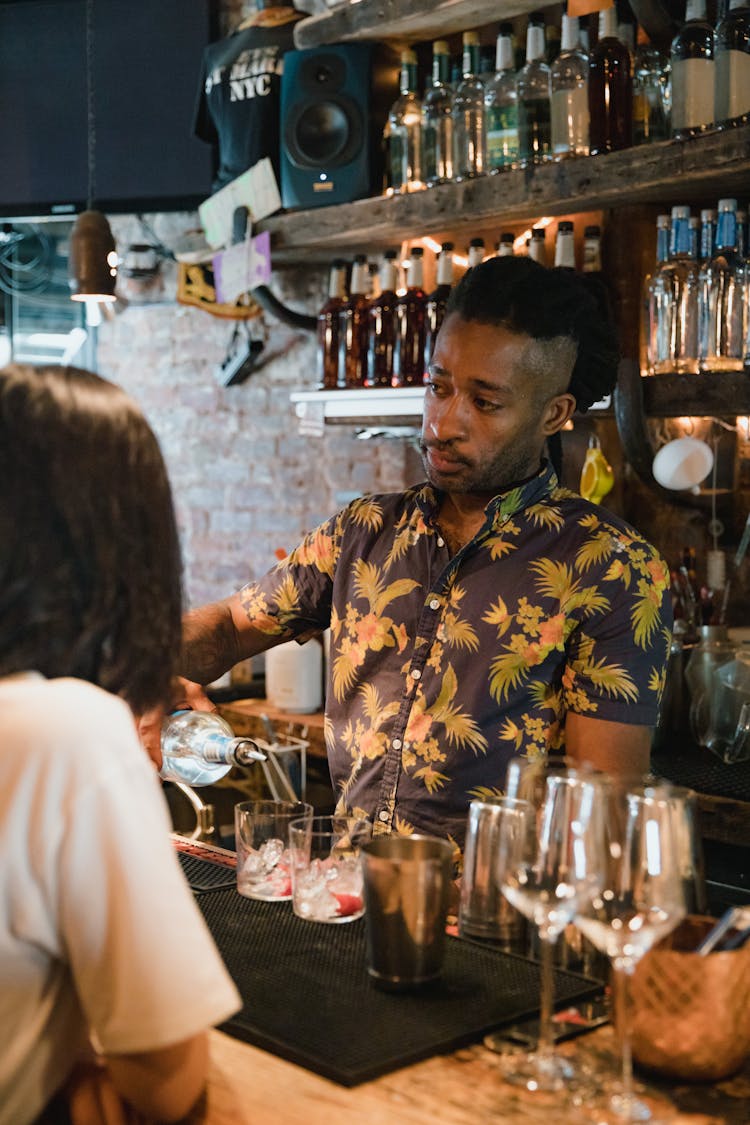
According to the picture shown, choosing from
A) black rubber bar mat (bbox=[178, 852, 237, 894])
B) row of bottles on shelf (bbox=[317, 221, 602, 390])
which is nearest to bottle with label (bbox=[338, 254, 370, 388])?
row of bottles on shelf (bbox=[317, 221, 602, 390])

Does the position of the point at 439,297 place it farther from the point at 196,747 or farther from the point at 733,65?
the point at 196,747

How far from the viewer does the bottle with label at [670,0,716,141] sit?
2885 millimetres

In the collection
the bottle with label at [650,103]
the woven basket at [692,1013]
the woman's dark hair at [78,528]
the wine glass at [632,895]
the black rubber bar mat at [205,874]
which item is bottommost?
the black rubber bar mat at [205,874]

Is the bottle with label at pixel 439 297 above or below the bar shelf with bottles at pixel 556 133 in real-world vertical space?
below

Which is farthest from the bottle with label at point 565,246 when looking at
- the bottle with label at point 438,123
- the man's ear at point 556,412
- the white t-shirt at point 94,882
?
the white t-shirt at point 94,882

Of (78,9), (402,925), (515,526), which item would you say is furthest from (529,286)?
(78,9)

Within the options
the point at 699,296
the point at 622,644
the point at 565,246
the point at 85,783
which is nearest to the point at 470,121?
the point at 565,246

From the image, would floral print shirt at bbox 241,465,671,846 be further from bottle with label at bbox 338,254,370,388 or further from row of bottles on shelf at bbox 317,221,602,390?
bottle with label at bbox 338,254,370,388

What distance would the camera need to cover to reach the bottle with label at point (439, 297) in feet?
11.8

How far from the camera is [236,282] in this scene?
162 inches

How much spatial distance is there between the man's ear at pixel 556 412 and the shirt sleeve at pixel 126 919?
1.32m

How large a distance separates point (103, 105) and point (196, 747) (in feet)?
10.3

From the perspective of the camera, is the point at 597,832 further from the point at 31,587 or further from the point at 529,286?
the point at 529,286

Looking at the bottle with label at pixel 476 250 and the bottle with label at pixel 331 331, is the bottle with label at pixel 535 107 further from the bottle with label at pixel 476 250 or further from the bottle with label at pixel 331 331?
the bottle with label at pixel 331 331
